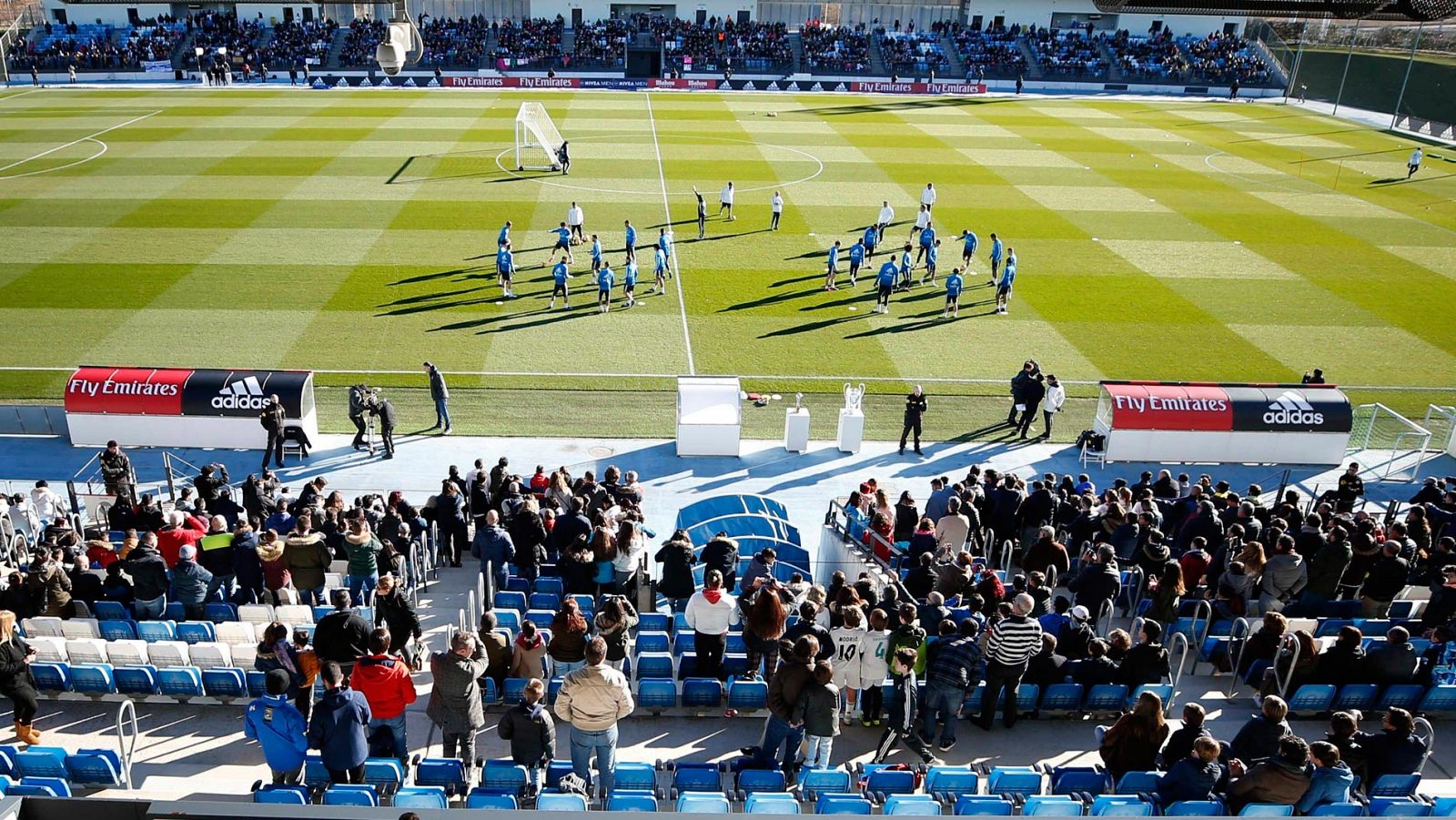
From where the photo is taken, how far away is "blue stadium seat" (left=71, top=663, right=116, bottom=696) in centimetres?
895

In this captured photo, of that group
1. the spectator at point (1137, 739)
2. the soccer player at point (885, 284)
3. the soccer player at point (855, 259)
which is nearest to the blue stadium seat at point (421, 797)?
the spectator at point (1137, 739)

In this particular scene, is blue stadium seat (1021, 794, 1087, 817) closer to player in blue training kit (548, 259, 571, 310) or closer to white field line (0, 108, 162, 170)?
player in blue training kit (548, 259, 571, 310)

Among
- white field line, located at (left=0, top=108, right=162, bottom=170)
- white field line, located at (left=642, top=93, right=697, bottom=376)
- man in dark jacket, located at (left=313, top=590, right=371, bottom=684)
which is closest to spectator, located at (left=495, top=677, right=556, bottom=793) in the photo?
man in dark jacket, located at (left=313, top=590, right=371, bottom=684)

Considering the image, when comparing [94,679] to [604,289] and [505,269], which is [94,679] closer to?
[604,289]

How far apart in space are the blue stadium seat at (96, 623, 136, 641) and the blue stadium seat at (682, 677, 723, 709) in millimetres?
5388

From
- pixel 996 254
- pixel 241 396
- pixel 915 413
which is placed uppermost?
pixel 996 254

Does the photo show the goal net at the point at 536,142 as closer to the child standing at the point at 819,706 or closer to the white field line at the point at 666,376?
the white field line at the point at 666,376

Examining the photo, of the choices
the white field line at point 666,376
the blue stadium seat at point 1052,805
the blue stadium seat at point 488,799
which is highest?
the blue stadium seat at point 1052,805

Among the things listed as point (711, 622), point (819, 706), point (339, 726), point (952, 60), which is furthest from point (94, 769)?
point (952, 60)

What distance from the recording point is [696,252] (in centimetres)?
2734

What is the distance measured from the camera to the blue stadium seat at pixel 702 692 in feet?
29.6

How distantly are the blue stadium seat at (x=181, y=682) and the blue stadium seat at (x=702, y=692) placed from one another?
4.28 m

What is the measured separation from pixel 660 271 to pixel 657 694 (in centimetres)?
1607

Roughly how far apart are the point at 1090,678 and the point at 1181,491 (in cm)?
609
